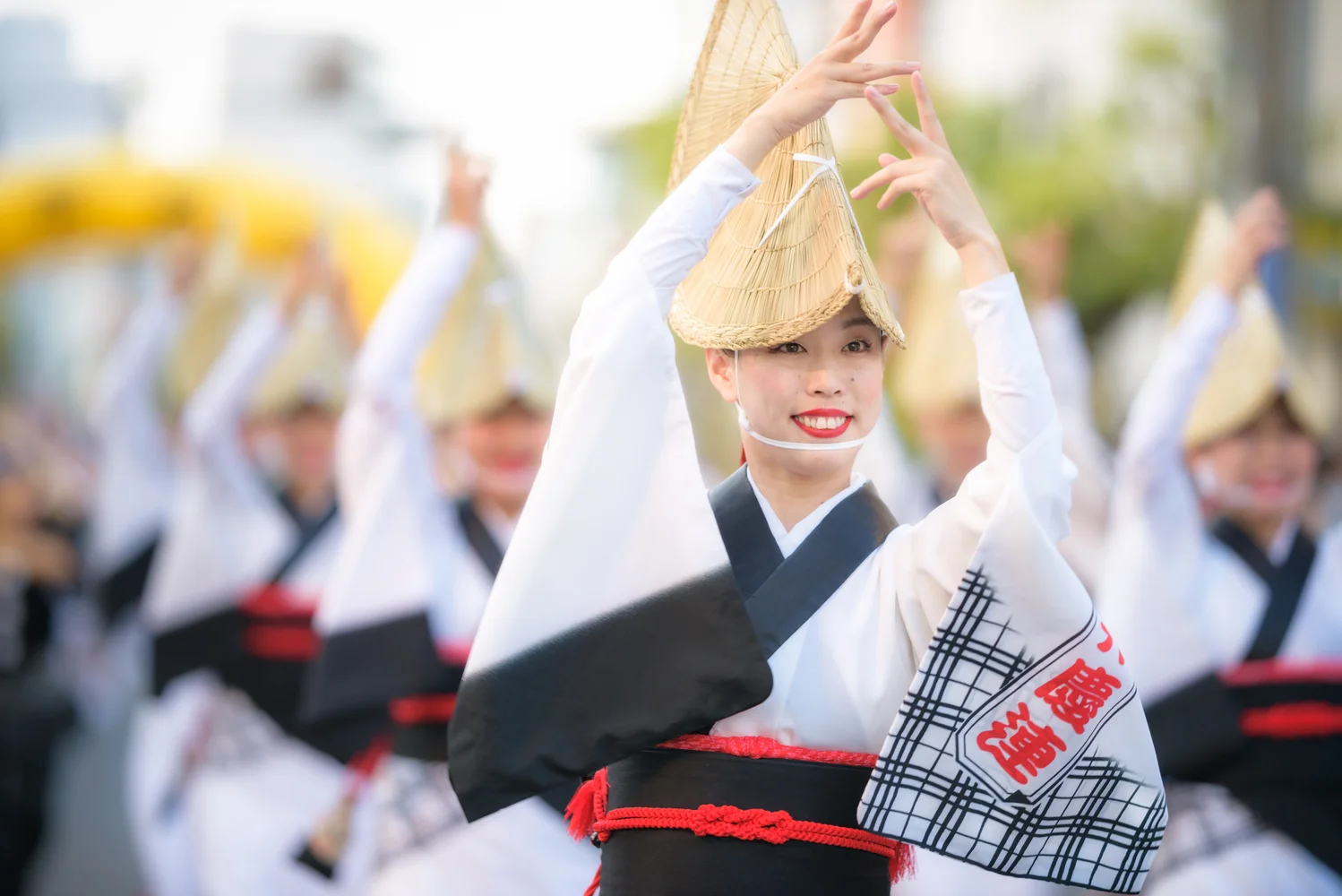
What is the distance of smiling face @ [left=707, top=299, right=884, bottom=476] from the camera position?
8.84 feet

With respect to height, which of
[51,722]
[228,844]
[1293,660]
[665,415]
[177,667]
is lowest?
[51,722]

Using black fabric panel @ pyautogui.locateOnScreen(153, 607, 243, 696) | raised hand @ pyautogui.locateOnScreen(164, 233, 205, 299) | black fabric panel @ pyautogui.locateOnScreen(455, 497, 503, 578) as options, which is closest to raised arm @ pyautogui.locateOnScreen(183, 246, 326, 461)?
black fabric panel @ pyautogui.locateOnScreen(153, 607, 243, 696)

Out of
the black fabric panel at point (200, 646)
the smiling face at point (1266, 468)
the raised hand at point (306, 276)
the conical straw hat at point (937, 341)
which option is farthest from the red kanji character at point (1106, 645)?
the black fabric panel at point (200, 646)

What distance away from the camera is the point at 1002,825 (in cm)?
253

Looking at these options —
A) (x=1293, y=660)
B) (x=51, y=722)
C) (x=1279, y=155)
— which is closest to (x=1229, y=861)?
(x=1293, y=660)

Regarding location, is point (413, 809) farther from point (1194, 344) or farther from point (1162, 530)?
point (1194, 344)

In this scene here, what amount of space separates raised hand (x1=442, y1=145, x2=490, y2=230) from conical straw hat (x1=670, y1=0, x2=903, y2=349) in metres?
1.55

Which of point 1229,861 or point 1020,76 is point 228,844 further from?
point 1020,76

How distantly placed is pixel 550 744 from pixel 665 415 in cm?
59

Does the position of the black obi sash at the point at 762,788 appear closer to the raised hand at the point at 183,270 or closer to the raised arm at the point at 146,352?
the raised arm at the point at 146,352

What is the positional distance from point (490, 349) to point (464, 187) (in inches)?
31.6

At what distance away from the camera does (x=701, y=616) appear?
98.6 inches

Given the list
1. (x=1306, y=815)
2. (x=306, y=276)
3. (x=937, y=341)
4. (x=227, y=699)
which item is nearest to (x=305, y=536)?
(x=227, y=699)

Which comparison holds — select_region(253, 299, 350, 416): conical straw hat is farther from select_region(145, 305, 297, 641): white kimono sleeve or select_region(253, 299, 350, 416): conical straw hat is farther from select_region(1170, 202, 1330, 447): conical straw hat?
select_region(1170, 202, 1330, 447): conical straw hat
